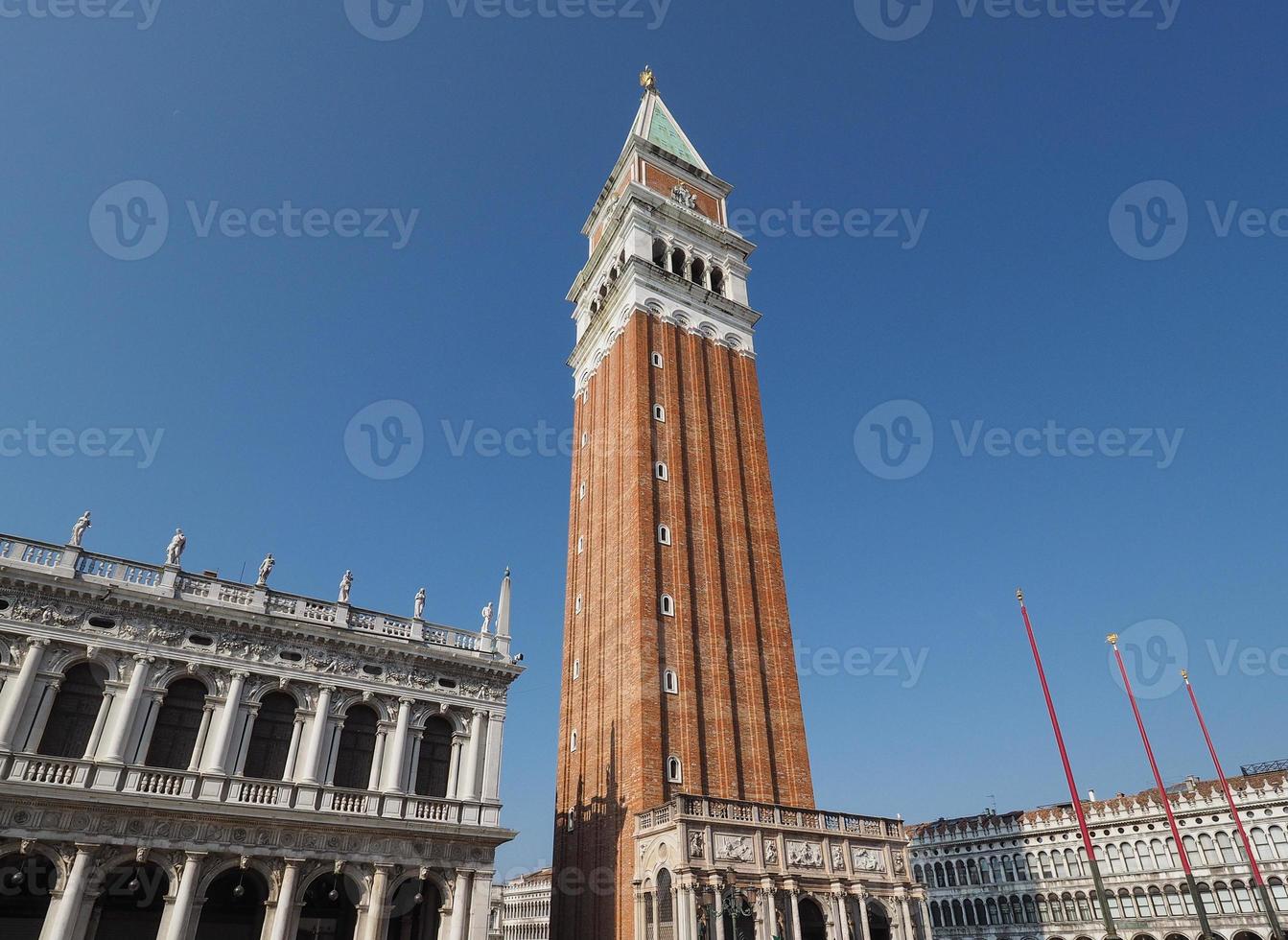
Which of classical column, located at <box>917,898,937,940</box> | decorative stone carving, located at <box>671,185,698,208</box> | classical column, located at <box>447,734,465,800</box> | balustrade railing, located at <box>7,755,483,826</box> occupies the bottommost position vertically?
classical column, located at <box>917,898,937,940</box>

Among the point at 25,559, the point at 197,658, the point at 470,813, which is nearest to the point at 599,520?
the point at 470,813

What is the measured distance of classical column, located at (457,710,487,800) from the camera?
1068 inches

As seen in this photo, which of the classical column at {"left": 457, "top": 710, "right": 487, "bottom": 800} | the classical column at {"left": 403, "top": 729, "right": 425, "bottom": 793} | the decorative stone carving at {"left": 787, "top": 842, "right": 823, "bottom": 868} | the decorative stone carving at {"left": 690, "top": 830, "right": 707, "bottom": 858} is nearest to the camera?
the classical column at {"left": 403, "top": 729, "right": 425, "bottom": 793}

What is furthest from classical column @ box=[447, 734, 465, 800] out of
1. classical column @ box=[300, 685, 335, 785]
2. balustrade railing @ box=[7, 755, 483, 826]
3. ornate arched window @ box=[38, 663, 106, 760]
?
ornate arched window @ box=[38, 663, 106, 760]

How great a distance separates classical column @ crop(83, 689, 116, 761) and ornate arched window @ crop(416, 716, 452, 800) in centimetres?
946

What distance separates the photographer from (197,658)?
82.3 feet

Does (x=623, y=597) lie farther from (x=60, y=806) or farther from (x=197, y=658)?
(x=60, y=806)

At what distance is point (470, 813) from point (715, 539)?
2005 cm

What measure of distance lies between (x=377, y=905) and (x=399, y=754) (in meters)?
4.53

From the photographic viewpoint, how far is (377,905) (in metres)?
24.0

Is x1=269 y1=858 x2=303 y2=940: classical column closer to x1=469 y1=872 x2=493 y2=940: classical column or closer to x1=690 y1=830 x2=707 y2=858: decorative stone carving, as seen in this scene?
x1=469 y1=872 x2=493 y2=940: classical column

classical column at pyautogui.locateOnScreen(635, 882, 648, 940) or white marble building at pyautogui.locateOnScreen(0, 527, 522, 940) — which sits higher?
white marble building at pyautogui.locateOnScreen(0, 527, 522, 940)

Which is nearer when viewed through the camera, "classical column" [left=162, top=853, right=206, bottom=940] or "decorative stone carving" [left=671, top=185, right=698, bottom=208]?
"classical column" [left=162, top=853, right=206, bottom=940]

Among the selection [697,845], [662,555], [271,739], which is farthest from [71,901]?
[662,555]
